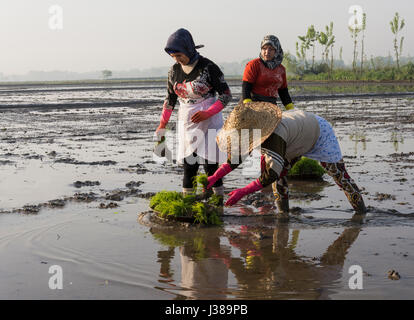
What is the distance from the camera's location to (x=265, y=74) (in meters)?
5.61

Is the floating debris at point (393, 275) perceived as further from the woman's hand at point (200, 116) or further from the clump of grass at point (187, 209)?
the woman's hand at point (200, 116)

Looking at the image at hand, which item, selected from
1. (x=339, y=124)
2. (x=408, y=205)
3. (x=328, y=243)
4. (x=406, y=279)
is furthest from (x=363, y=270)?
(x=339, y=124)

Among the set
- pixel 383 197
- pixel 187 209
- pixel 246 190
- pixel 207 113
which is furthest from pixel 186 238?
pixel 383 197

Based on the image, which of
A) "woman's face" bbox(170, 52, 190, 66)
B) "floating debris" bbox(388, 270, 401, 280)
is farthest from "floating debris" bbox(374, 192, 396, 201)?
"woman's face" bbox(170, 52, 190, 66)

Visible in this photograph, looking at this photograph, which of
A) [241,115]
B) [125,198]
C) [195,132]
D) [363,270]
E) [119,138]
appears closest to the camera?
[363,270]

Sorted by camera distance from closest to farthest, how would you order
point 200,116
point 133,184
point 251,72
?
point 200,116
point 251,72
point 133,184

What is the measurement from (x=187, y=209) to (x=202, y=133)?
29.3 inches

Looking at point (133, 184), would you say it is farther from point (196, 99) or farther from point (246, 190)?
point (246, 190)

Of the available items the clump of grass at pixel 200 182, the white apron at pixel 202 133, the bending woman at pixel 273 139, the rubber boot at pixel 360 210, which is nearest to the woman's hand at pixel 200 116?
the white apron at pixel 202 133

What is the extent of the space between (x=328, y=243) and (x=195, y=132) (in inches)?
63.8

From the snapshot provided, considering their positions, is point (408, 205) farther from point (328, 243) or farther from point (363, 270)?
point (363, 270)

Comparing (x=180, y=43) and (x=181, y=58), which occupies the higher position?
(x=180, y=43)

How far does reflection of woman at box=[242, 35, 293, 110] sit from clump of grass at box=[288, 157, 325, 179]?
1466mm

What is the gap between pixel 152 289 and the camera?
3.51m
